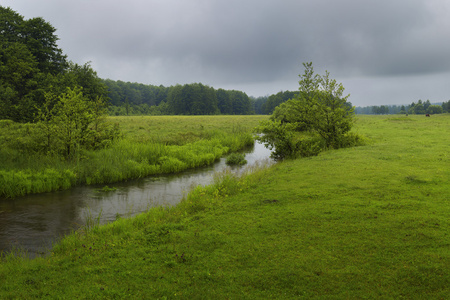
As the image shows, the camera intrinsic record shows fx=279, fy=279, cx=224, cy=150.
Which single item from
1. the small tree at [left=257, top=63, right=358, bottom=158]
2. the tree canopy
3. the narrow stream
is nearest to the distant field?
the small tree at [left=257, top=63, right=358, bottom=158]

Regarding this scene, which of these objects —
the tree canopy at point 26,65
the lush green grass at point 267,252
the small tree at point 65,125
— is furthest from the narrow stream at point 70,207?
the tree canopy at point 26,65

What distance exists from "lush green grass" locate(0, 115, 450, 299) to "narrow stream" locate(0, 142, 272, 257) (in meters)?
2.41

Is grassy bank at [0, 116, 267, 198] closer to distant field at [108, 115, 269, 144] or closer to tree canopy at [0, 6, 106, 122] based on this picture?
distant field at [108, 115, 269, 144]

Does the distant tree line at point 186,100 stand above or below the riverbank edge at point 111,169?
above

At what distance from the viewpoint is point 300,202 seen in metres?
9.98

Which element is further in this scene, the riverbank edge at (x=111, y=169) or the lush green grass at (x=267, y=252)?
the riverbank edge at (x=111, y=169)

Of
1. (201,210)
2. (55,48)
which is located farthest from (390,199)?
(55,48)

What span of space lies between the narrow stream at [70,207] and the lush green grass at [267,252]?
241 centimetres

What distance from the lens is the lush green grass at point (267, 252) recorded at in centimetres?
534

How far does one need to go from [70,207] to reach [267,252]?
1034 centimetres

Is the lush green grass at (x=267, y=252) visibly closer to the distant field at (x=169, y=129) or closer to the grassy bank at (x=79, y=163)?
the grassy bank at (x=79, y=163)

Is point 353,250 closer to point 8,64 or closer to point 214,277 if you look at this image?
point 214,277

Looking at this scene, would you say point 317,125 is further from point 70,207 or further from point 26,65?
point 26,65

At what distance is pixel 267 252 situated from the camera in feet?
21.5
